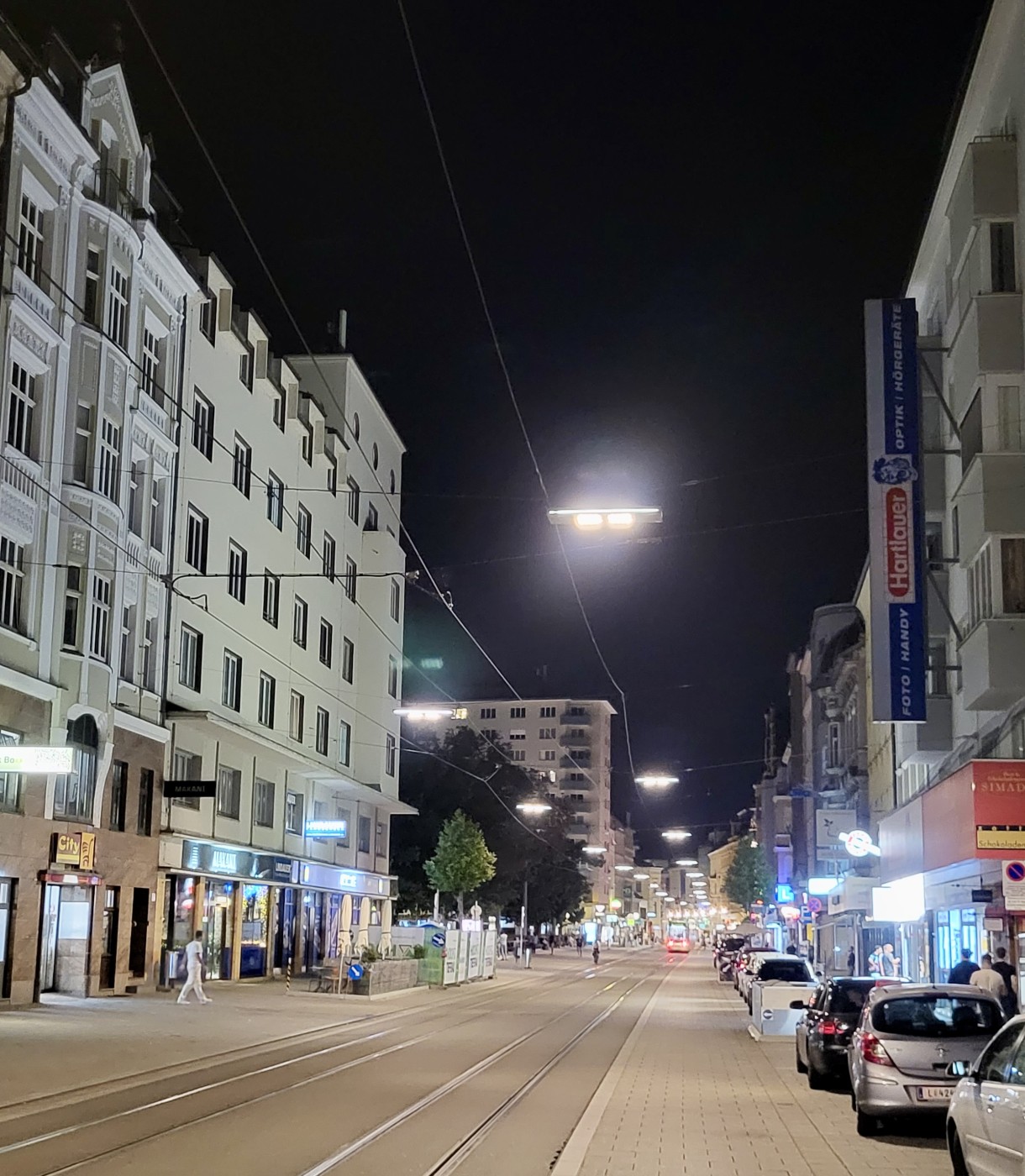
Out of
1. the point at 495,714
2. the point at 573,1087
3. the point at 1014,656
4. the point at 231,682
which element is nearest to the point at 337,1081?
the point at 573,1087

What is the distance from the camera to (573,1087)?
18938 mm

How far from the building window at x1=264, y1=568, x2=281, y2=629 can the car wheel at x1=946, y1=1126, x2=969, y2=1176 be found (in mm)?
36677

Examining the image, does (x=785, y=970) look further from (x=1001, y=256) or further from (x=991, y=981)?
(x=1001, y=256)

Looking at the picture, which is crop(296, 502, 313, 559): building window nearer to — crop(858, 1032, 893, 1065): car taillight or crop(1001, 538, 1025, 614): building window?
crop(1001, 538, 1025, 614): building window

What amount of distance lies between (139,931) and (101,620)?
8.50 meters

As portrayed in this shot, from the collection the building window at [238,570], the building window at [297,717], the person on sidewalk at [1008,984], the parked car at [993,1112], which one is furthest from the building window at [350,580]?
the parked car at [993,1112]

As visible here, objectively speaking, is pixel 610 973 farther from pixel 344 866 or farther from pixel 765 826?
pixel 765 826

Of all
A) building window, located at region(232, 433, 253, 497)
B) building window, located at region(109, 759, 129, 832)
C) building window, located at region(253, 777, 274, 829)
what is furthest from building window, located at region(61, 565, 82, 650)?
building window, located at region(253, 777, 274, 829)

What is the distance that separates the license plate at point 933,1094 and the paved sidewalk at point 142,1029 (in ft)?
29.9

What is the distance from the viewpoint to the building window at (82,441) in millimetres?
31812

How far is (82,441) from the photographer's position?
32.1m

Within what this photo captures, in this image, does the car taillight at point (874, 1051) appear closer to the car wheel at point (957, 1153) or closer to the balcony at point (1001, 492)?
the car wheel at point (957, 1153)

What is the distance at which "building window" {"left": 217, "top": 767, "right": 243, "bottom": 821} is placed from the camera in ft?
137

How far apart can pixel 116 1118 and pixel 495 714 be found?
479ft
